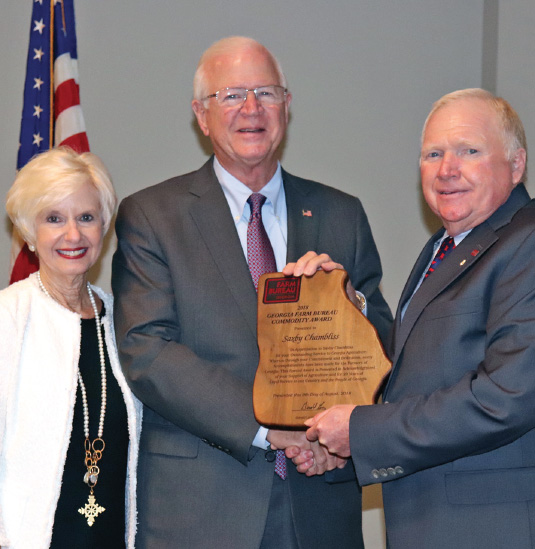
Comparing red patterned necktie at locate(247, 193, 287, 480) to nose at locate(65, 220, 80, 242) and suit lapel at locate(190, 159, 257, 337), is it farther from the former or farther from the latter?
nose at locate(65, 220, 80, 242)

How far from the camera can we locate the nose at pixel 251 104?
3.00 metres

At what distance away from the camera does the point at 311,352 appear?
254cm

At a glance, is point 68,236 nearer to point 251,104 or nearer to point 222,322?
point 222,322

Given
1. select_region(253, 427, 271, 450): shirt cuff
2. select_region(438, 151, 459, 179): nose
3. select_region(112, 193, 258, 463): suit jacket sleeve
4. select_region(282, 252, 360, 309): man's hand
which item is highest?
select_region(438, 151, 459, 179): nose

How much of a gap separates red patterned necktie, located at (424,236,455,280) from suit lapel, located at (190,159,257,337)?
0.62 m

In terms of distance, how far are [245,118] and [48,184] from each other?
758 mm

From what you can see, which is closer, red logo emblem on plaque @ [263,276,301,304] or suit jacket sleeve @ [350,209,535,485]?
suit jacket sleeve @ [350,209,535,485]

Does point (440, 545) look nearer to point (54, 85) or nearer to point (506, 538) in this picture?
point (506, 538)

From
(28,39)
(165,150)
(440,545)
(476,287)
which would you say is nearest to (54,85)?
(28,39)

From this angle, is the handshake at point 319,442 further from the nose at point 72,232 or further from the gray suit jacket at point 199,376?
the nose at point 72,232

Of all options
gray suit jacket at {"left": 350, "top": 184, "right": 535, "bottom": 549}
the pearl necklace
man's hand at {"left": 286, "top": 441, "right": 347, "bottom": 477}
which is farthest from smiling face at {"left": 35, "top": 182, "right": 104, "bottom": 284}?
gray suit jacket at {"left": 350, "top": 184, "right": 535, "bottom": 549}

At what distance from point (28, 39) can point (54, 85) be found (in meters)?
0.48

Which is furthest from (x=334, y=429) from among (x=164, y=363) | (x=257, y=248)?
(x=257, y=248)

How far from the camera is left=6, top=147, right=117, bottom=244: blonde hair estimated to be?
283 centimetres
